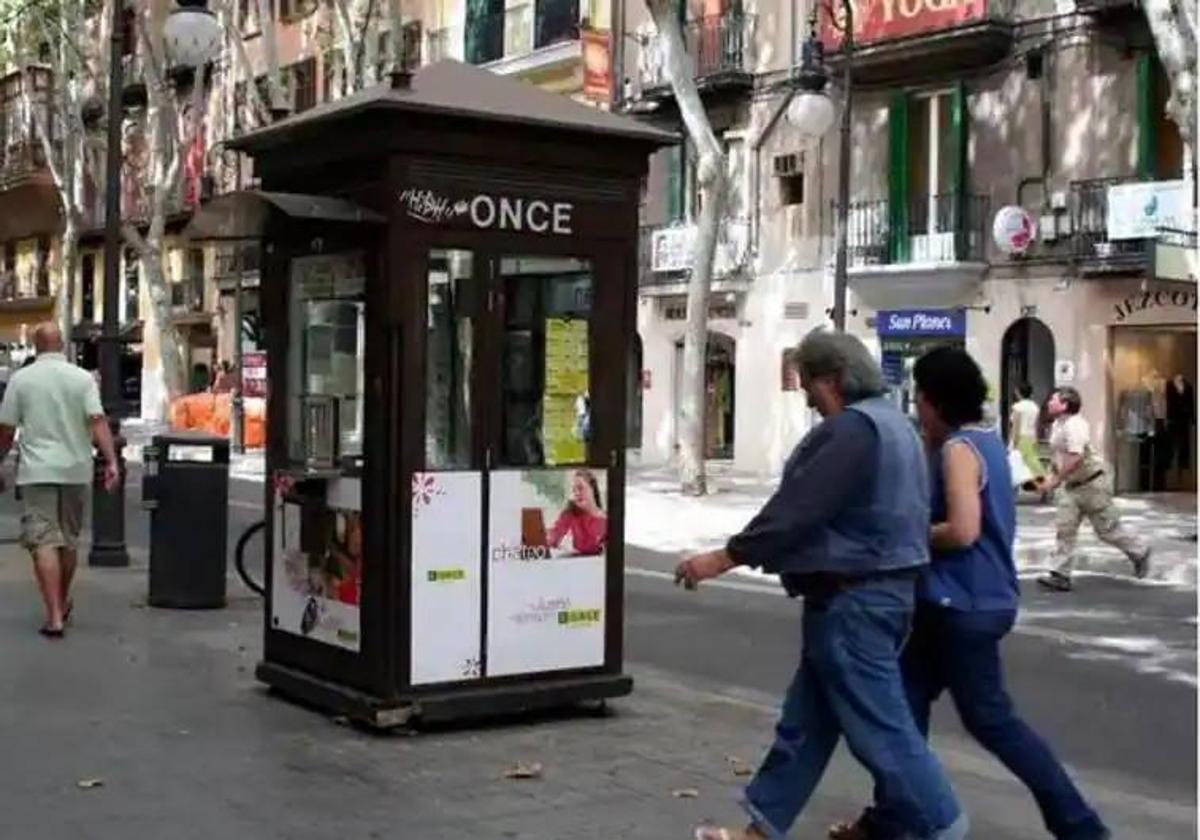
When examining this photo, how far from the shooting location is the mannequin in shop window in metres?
25.5

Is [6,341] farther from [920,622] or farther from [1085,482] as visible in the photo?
[920,622]

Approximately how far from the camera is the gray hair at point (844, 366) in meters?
5.40


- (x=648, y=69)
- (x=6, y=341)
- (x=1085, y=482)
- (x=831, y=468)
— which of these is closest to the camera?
(x=831, y=468)

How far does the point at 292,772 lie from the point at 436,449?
59.6 inches

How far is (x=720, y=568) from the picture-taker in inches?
209

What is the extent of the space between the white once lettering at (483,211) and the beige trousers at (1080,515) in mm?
8341

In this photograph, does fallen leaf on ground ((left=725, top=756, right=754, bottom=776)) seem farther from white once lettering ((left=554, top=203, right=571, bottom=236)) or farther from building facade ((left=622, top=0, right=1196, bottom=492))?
building facade ((left=622, top=0, right=1196, bottom=492))

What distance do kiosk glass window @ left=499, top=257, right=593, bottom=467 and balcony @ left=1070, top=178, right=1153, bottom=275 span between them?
18.1m

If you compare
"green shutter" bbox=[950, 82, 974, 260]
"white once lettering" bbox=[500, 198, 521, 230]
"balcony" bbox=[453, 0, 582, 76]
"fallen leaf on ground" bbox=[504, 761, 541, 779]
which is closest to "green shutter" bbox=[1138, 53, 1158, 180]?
"green shutter" bbox=[950, 82, 974, 260]

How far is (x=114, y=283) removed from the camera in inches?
588

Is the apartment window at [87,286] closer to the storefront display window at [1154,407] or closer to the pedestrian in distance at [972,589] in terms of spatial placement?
the storefront display window at [1154,407]

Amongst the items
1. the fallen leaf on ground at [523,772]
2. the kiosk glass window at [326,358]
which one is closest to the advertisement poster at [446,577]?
the kiosk glass window at [326,358]

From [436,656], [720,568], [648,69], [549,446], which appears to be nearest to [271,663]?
[436,656]

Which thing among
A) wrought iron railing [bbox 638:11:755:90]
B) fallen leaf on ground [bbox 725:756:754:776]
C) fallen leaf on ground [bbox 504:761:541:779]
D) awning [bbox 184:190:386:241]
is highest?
wrought iron railing [bbox 638:11:755:90]
